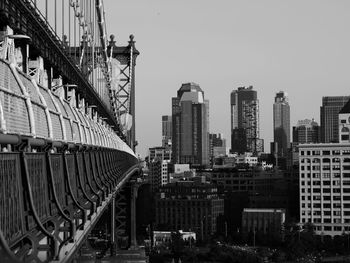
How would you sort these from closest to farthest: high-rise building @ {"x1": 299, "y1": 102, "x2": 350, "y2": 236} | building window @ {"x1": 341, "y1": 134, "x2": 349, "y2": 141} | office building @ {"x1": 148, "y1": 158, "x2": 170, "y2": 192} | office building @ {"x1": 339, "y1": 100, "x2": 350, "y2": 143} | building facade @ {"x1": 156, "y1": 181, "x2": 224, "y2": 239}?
high-rise building @ {"x1": 299, "y1": 102, "x2": 350, "y2": 236}
building facade @ {"x1": 156, "y1": 181, "x2": 224, "y2": 239}
office building @ {"x1": 339, "y1": 100, "x2": 350, "y2": 143}
building window @ {"x1": 341, "y1": 134, "x2": 349, "y2": 141}
office building @ {"x1": 148, "y1": 158, "x2": 170, "y2": 192}

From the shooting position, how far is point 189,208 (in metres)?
106

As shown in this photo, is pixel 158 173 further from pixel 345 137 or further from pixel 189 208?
pixel 345 137

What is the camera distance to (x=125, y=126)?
54.3 metres

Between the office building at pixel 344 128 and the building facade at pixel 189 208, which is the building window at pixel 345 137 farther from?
the building facade at pixel 189 208

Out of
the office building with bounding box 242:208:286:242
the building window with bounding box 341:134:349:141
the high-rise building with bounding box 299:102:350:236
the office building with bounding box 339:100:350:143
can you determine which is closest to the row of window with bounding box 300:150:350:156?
the high-rise building with bounding box 299:102:350:236

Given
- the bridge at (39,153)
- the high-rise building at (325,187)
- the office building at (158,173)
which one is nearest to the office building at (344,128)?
the high-rise building at (325,187)

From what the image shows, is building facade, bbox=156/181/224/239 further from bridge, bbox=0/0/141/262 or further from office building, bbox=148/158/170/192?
bridge, bbox=0/0/141/262

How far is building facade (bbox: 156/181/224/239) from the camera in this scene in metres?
105

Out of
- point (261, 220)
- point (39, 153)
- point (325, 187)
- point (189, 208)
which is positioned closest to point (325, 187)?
point (325, 187)

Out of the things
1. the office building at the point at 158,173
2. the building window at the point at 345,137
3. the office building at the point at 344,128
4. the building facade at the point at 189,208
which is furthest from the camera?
the office building at the point at 158,173

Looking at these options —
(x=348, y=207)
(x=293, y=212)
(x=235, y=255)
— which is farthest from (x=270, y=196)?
(x=235, y=255)

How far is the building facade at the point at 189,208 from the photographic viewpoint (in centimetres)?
10481

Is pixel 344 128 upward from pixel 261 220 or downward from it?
upward

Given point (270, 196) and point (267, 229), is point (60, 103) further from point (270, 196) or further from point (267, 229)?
point (270, 196)
